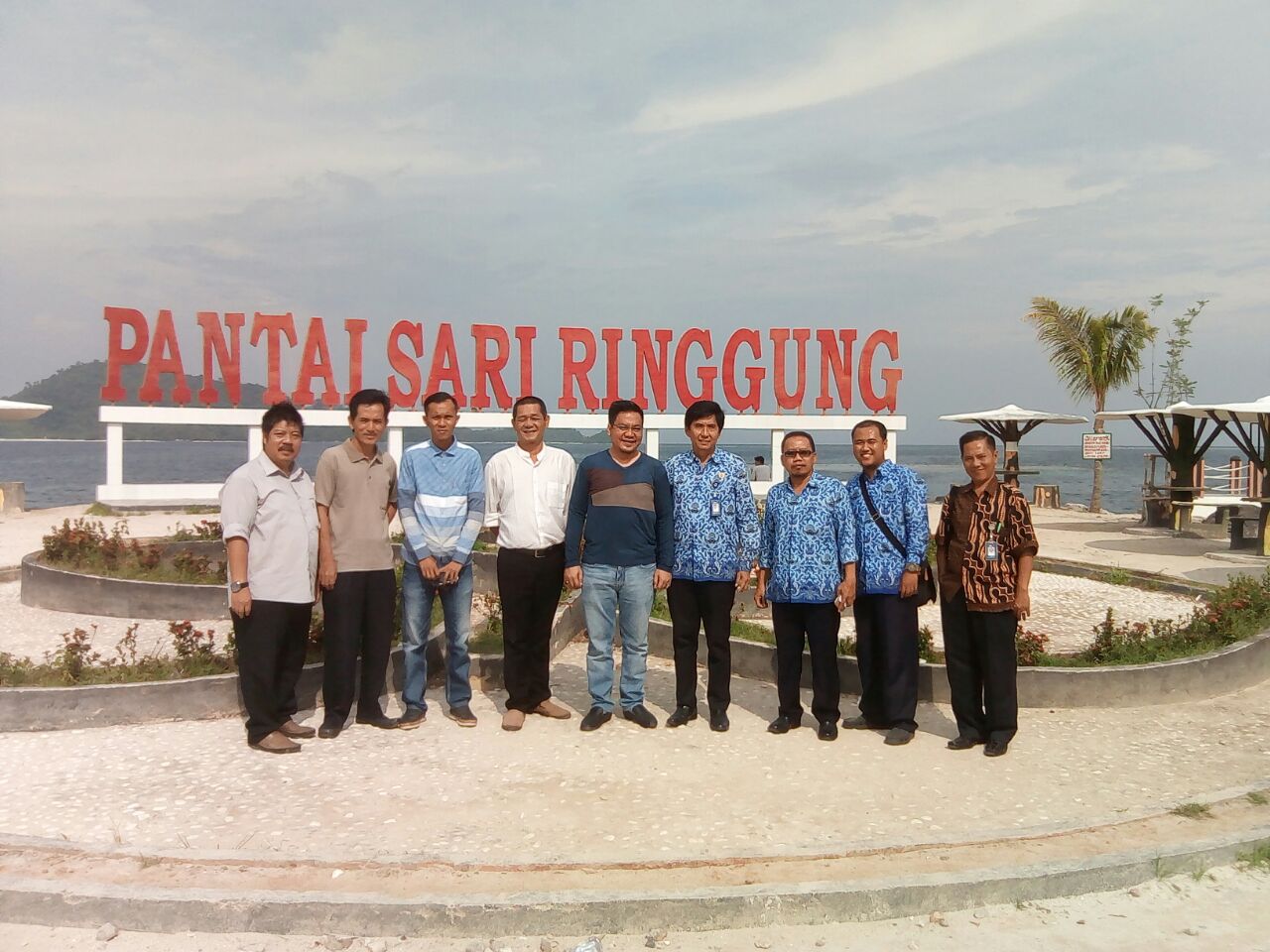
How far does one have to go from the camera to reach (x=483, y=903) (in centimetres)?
336

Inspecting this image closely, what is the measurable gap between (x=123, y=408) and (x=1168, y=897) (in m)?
22.3

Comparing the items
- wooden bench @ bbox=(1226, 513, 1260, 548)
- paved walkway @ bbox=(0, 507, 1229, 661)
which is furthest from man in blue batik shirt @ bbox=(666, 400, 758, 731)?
wooden bench @ bbox=(1226, 513, 1260, 548)

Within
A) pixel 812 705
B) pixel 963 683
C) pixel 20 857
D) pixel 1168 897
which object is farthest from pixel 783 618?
pixel 20 857

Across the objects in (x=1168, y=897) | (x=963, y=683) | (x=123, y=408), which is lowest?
(x=1168, y=897)

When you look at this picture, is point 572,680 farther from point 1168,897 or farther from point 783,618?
point 1168,897

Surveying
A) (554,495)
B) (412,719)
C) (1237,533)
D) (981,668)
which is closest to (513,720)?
(412,719)

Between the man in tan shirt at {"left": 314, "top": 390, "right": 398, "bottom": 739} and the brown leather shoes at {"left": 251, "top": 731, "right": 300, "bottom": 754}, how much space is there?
0.28 m

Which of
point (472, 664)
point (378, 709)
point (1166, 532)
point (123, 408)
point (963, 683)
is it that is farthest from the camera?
point (123, 408)

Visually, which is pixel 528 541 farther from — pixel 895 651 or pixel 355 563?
pixel 895 651

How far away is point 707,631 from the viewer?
19.0ft

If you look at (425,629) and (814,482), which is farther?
(425,629)

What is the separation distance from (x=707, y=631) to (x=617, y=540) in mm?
808

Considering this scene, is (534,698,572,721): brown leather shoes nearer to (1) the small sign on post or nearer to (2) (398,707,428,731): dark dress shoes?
(2) (398,707,428,731): dark dress shoes

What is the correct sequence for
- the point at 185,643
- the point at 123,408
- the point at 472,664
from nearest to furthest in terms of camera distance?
the point at 185,643 < the point at 472,664 < the point at 123,408
